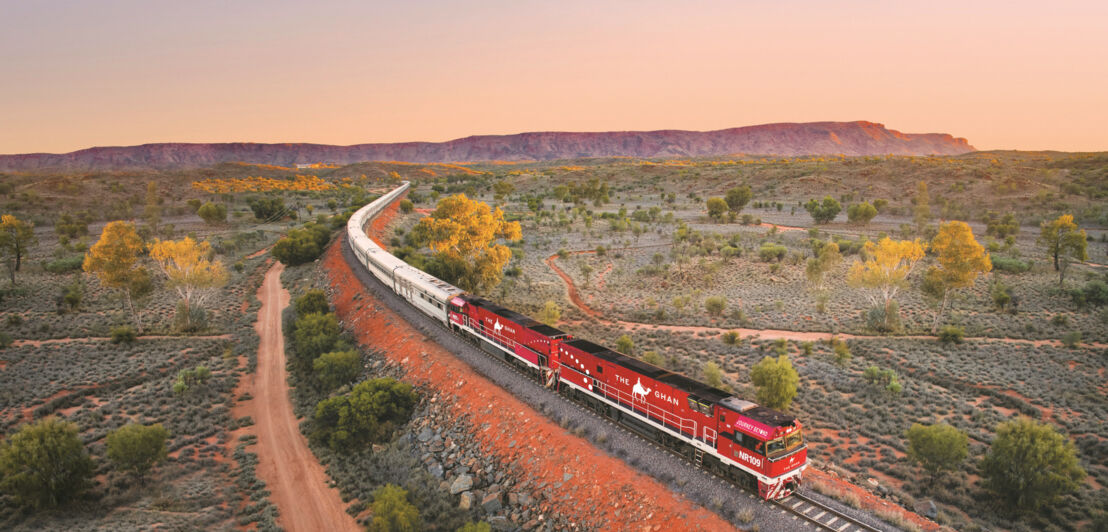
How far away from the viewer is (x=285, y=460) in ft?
83.7

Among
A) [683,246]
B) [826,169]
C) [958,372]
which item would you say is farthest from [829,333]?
[826,169]

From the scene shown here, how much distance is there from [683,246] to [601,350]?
51491 mm

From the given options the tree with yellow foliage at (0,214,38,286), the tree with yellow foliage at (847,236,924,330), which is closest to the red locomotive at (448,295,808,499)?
the tree with yellow foliage at (847,236,924,330)

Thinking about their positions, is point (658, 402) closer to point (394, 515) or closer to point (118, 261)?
point (394, 515)

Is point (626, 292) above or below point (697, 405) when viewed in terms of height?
below

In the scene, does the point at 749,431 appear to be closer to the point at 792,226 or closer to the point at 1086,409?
the point at 1086,409

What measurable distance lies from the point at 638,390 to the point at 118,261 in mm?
41386

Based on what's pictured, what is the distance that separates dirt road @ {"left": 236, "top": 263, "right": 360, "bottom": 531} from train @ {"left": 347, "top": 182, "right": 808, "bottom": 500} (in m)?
10.3

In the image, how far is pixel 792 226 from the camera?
90.6 metres

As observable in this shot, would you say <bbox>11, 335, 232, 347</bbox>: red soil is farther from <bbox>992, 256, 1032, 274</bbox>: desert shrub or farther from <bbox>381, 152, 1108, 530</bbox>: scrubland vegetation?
<bbox>992, 256, 1032, 274</bbox>: desert shrub

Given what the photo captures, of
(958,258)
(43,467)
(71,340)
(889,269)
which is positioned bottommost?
(71,340)

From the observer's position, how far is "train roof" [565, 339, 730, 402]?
1891 cm

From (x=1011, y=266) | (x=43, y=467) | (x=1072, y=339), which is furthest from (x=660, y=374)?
(x=1011, y=266)

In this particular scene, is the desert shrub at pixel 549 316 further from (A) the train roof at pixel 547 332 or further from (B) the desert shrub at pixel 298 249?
(B) the desert shrub at pixel 298 249
